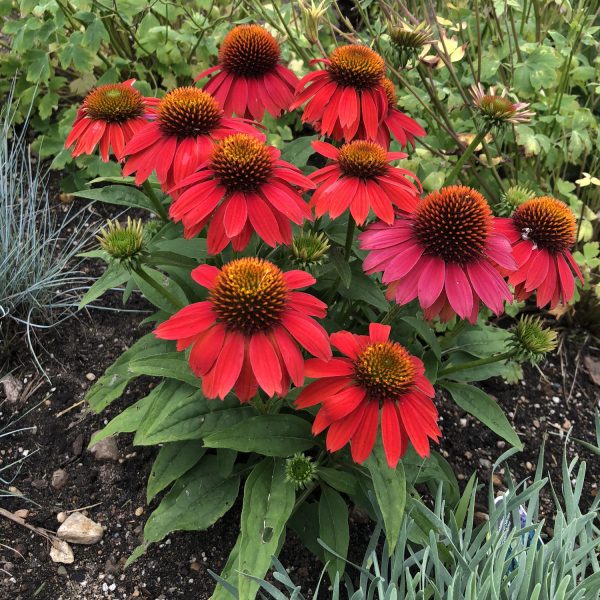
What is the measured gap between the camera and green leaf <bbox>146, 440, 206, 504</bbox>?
1402 mm

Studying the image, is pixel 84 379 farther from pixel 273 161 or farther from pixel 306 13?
pixel 306 13

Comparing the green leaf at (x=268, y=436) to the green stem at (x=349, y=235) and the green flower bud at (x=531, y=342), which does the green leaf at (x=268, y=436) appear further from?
the green flower bud at (x=531, y=342)

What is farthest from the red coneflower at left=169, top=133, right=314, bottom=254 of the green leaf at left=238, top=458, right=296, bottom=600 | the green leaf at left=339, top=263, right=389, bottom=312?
the green leaf at left=238, top=458, right=296, bottom=600

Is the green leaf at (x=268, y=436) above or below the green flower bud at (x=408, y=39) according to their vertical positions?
below

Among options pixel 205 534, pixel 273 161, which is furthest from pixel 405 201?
pixel 205 534

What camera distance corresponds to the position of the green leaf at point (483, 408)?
141 centimetres

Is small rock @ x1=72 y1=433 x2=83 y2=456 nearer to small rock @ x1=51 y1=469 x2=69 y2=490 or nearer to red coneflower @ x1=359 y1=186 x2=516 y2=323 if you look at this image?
small rock @ x1=51 y1=469 x2=69 y2=490

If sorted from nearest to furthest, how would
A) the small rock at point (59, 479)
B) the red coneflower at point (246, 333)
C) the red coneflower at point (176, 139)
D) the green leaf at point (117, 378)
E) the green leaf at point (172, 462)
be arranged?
1. the red coneflower at point (246, 333)
2. the red coneflower at point (176, 139)
3. the green leaf at point (172, 462)
4. the green leaf at point (117, 378)
5. the small rock at point (59, 479)

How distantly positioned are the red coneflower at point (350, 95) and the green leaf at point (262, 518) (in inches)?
28.7

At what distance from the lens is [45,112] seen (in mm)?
2379

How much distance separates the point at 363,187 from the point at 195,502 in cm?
79

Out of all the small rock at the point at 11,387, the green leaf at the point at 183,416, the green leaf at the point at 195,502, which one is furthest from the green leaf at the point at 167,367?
the small rock at the point at 11,387

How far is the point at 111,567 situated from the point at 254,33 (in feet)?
4.25

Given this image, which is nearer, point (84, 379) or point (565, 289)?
point (565, 289)
